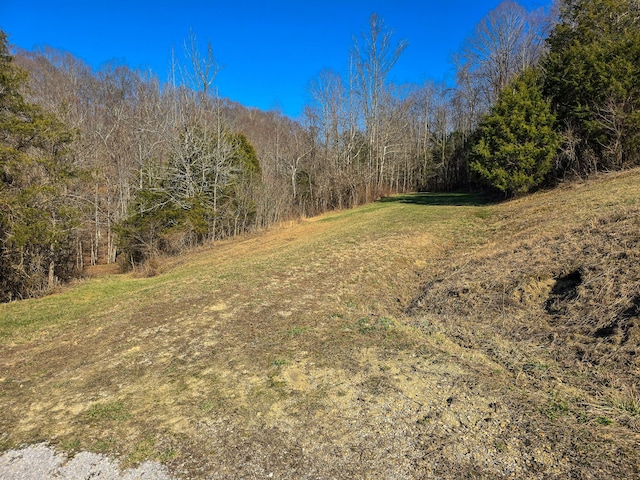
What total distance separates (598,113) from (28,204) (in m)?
18.7

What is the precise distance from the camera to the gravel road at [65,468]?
9.52 ft

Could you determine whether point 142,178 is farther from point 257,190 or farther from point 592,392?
point 592,392

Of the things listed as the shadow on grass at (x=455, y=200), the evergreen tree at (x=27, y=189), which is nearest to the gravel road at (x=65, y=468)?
the evergreen tree at (x=27, y=189)

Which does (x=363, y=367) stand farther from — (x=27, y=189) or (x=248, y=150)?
(x=248, y=150)

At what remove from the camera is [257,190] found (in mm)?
21906

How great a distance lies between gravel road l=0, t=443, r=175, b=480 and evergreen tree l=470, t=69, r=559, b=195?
15.9 m

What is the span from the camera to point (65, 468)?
3.00 metres

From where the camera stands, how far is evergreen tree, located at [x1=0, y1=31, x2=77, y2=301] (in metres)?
9.34

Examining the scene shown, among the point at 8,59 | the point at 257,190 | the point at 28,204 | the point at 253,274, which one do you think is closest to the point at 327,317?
the point at 253,274

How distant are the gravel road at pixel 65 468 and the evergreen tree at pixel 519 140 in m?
15.9

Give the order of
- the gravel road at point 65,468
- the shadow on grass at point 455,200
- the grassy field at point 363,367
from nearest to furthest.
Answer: the gravel road at point 65,468 < the grassy field at point 363,367 < the shadow on grass at point 455,200

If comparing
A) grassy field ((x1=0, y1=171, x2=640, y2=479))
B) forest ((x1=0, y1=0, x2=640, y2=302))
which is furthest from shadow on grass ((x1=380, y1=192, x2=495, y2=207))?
grassy field ((x1=0, y1=171, x2=640, y2=479))

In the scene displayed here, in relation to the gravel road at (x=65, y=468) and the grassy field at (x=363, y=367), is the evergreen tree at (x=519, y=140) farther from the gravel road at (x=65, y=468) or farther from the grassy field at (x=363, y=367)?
the gravel road at (x=65, y=468)

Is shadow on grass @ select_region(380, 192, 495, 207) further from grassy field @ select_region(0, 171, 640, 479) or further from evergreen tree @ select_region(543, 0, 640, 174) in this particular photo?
grassy field @ select_region(0, 171, 640, 479)
